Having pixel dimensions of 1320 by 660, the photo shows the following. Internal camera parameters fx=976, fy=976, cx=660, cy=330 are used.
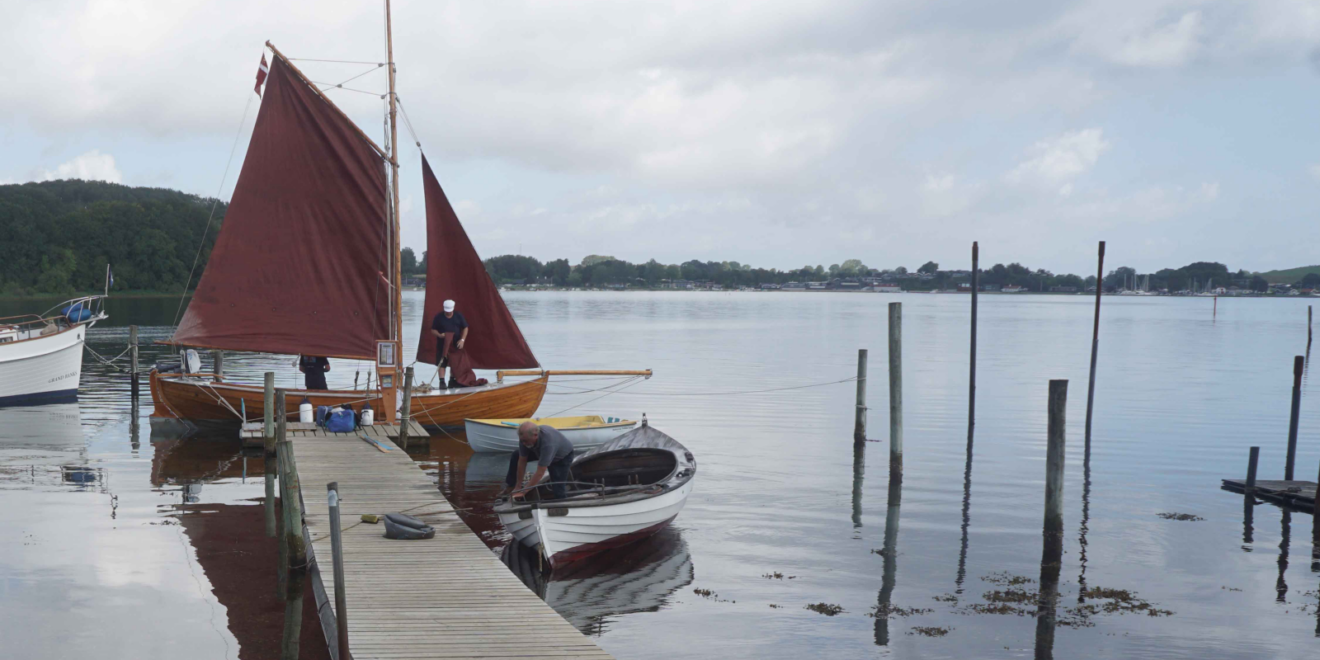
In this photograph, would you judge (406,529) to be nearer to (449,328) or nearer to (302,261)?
(449,328)

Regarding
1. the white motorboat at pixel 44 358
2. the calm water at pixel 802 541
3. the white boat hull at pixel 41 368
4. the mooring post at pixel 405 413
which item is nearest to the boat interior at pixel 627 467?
the calm water at pixel 802 541

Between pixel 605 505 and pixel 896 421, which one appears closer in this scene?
pixel 605 505

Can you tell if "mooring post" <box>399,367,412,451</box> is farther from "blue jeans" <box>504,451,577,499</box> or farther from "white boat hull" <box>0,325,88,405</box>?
"white boat hull" <box>0,325,88,405</box>

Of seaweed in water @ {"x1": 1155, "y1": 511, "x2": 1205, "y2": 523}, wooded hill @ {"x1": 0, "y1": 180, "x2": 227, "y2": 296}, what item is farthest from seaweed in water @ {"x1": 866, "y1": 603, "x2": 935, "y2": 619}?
wooded hill @ {"x1": 0, "y1": 180, "x2": 227, "y2": 296}

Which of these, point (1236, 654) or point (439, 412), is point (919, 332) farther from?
point (1236, 654)

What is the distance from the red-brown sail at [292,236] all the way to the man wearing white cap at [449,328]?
2088mm

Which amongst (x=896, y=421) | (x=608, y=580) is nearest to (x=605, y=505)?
(x=608, y=580)

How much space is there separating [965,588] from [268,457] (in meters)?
12.5

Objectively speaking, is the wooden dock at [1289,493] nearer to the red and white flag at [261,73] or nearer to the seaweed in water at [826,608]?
the seaweed in water at [826,608]

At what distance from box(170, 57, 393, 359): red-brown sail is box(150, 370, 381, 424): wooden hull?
1111mm

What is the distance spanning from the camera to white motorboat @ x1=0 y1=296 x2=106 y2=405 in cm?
3170

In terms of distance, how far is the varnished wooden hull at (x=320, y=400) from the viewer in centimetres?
2444

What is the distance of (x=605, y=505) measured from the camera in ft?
46.2

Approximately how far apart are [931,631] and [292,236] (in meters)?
18.6
